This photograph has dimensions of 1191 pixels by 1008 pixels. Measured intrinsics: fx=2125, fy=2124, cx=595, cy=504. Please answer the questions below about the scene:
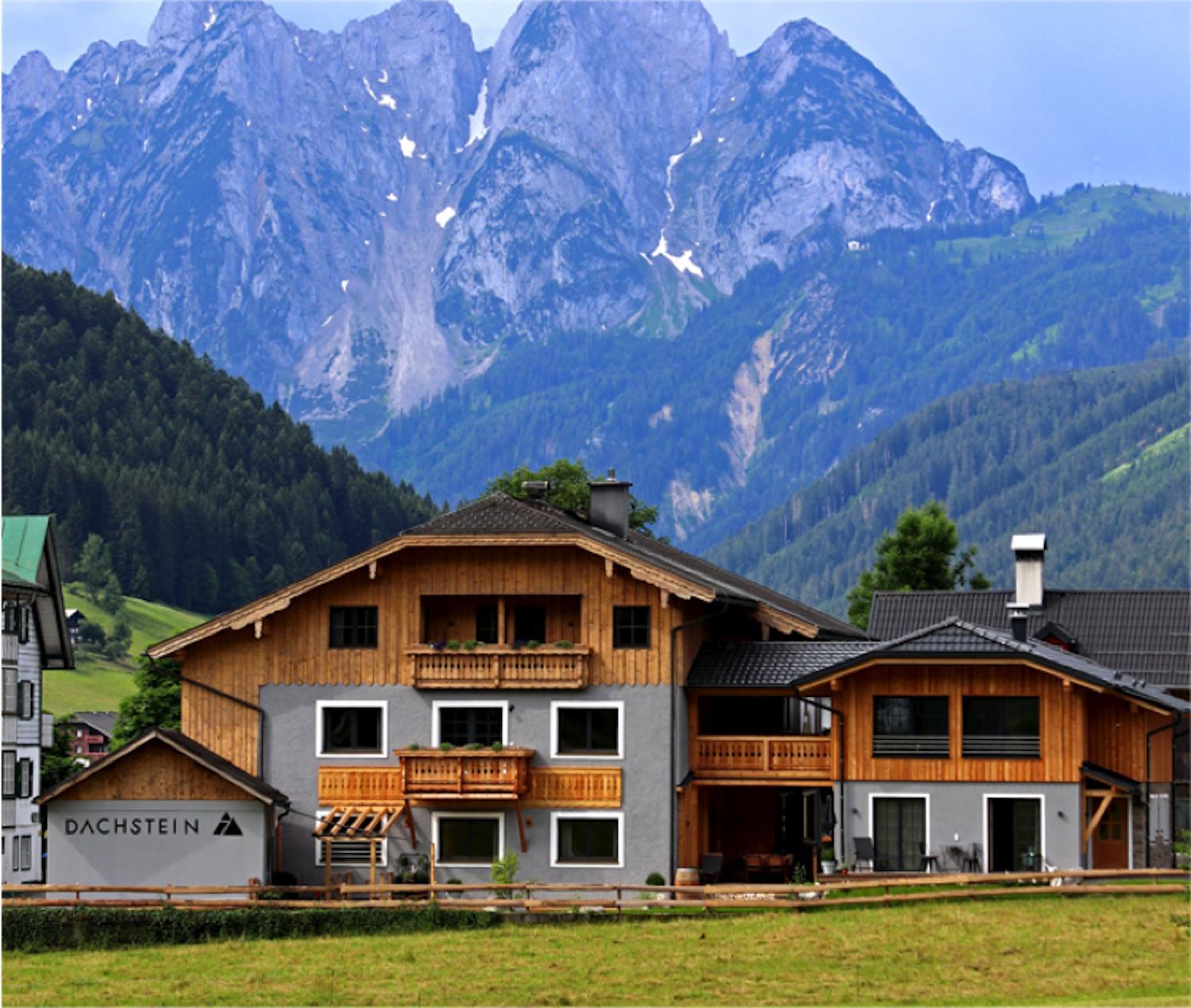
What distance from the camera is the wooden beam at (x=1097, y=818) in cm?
5169

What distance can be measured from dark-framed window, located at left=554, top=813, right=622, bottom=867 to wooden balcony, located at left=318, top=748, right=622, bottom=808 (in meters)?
0.37

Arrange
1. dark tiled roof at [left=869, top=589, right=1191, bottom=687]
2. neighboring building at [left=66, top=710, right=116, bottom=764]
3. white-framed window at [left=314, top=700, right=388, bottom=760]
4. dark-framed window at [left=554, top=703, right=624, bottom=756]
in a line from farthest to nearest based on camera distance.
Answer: neighboring building at [left=66, top=710, right=116, bottom=764] → dark tiled roof at [left=869, top=589, right=1191, bottom=687] → white-framed window at [left=314, top=700, right=388, bottom=760] → dark-framed window at [left=554, top=703, right=624, bottom=756]

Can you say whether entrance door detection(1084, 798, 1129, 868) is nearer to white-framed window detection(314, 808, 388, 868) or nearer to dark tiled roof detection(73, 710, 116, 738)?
white-framed window detection(314, 808, 388, 868)

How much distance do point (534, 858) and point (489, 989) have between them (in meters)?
18.8

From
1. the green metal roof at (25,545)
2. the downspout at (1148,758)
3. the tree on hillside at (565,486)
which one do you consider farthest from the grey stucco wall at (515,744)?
the tree on hillside at (565,486)

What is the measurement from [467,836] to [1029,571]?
2408 centimetres

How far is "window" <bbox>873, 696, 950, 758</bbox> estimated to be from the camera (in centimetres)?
5344

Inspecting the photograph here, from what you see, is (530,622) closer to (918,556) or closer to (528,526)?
(528,526)

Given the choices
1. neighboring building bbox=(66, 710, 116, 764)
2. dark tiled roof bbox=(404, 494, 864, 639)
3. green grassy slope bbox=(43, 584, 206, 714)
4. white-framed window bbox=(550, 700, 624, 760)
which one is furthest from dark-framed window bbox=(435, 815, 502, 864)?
green grassy slope bbox=(43, 584, 206, 714)

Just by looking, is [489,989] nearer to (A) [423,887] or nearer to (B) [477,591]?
(A) [423,887]

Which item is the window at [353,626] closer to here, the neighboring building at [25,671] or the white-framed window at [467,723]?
the white-framed window at [467,723]

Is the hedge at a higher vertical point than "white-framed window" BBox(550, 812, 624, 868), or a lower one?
lower

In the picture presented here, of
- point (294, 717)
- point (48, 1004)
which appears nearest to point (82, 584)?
point (294, 717)

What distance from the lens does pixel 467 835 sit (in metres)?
55.6
